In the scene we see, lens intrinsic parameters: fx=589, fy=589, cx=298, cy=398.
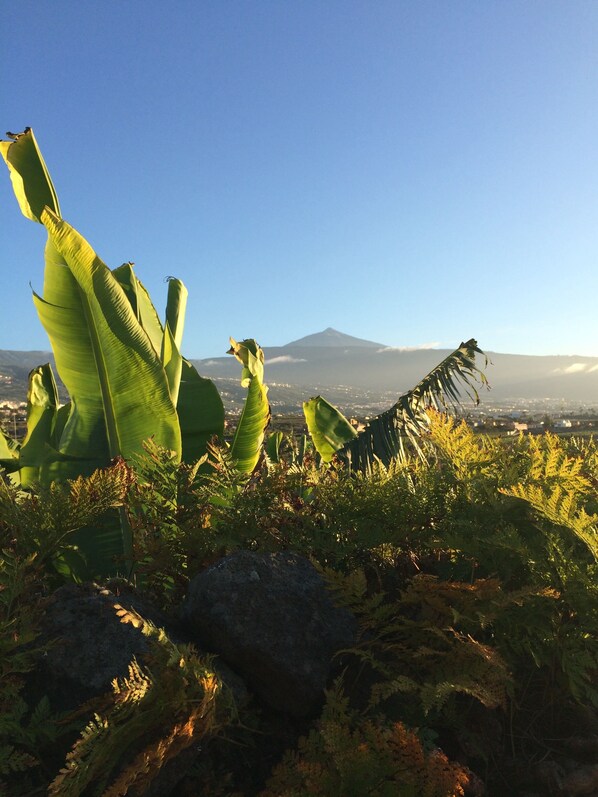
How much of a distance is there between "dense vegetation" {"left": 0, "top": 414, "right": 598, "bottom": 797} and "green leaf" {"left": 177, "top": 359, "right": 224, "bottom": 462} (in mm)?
1743

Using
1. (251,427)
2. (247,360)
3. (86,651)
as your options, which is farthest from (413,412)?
(86,651)

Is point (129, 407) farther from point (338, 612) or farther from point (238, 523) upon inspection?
point (338, 612)

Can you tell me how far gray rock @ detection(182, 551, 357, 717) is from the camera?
2.57m

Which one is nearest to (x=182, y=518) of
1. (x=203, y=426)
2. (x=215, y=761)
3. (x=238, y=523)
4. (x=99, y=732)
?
(x=238, y=523)

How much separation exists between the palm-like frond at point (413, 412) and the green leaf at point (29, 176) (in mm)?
3307

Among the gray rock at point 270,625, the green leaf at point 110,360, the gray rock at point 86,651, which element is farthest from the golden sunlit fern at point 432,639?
the green leaf at point 110,360

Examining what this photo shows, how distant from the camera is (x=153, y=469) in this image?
3.50 metres

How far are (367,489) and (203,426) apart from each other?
8.03 ft

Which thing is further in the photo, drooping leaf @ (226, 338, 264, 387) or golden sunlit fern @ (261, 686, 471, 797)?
drooping leaf @ (226, 338, 264, 387)

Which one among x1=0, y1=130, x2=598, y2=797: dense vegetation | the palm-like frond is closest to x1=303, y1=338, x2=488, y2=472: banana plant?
the palm-like frond

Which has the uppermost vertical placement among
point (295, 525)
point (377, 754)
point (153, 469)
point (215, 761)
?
point (153, 469)

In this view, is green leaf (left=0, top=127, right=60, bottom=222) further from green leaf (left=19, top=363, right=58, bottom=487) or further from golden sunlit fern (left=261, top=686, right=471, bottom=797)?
golden sunlit fern (left=261, top=686, right=471, bottom=797)

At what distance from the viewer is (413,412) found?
5676mm

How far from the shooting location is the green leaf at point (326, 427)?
7559mm
